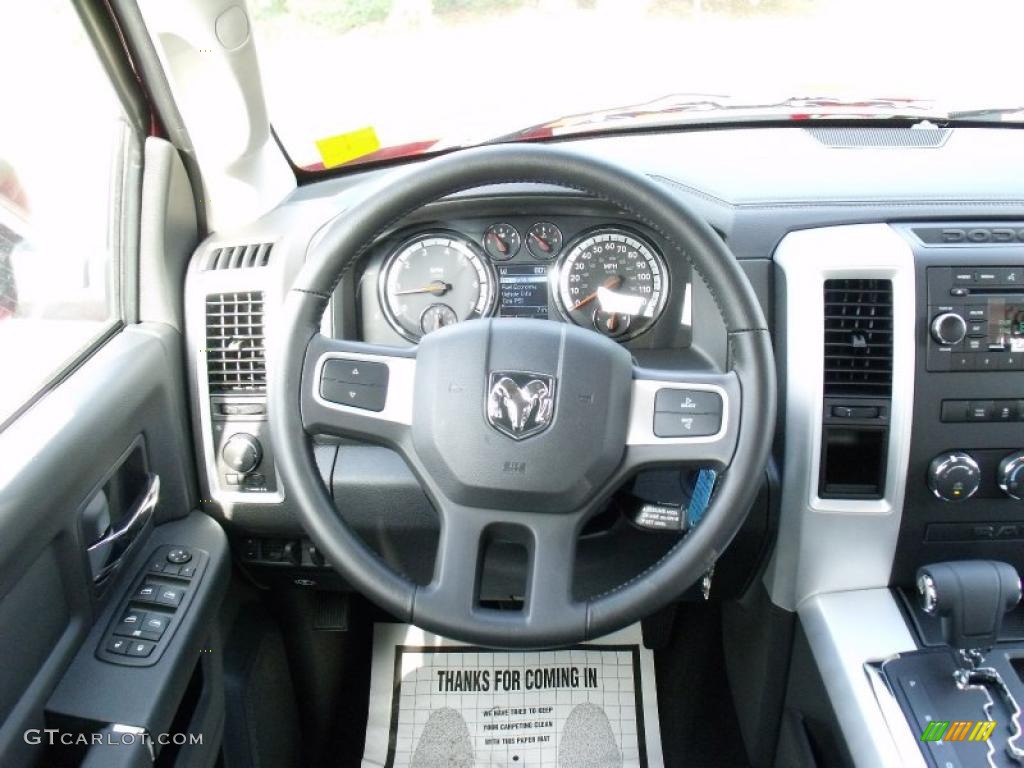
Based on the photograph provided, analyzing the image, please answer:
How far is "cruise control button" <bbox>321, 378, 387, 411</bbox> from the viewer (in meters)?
1.32

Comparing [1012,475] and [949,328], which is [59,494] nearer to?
[949,328]

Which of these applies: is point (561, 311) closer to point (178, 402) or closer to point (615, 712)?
point (178, 402)

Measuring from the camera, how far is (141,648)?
4.71ft

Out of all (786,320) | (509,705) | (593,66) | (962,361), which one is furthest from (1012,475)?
(593,66)

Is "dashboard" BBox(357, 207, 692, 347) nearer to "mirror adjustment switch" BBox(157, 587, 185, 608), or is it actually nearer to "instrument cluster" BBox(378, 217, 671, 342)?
"instrument cluster" BBox(378, 217, 671, 342)

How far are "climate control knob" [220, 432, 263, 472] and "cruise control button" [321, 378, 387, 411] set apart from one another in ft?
1.53

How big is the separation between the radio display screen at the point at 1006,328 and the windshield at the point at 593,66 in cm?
68

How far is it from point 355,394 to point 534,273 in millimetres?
529

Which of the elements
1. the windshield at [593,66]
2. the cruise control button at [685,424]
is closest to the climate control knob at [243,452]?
the windshield at [593,66]

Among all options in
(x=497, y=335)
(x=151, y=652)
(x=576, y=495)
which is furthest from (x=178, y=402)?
(x=576, y=495)

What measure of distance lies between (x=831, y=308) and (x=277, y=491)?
1069 mm

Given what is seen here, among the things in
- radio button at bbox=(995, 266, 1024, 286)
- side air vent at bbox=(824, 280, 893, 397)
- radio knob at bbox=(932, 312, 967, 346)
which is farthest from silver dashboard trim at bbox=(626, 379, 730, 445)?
radio button at bbox=(995, 266, 1024, 286)

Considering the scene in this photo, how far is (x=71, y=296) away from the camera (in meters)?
1.66

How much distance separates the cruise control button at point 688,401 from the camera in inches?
50.4
